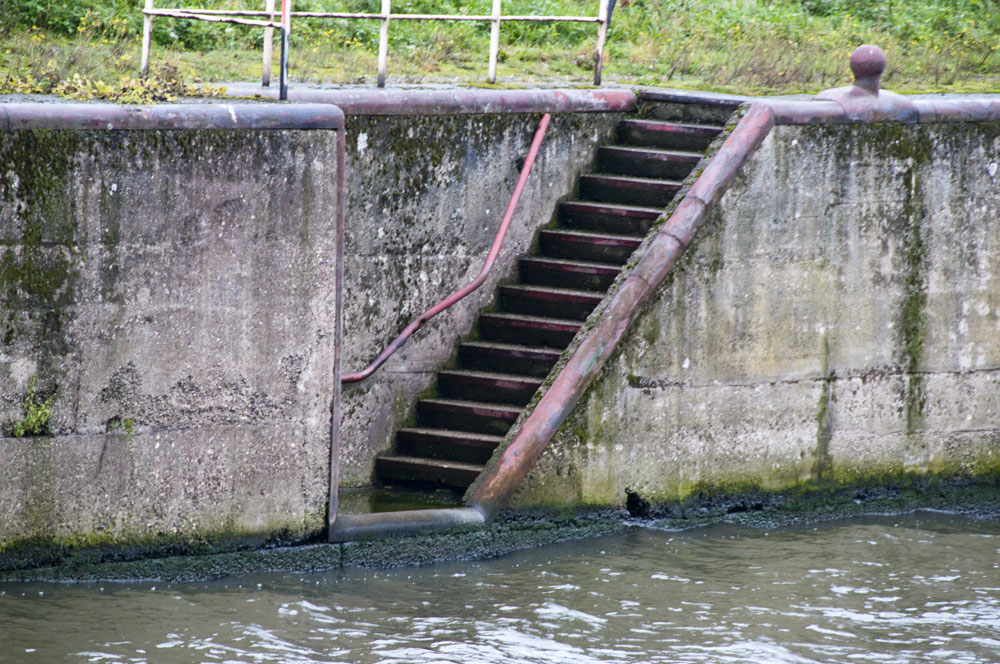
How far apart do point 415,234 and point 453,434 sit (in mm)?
1399

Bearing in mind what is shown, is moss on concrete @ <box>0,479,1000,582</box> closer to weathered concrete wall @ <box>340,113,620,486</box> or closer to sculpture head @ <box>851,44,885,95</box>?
weathered concrete wall @ <box>340,113,620,486</box>

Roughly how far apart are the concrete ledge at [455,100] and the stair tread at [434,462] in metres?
2.35

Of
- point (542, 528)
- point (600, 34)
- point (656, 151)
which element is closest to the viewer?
point (542, 528)

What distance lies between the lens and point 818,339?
1097 centimetres

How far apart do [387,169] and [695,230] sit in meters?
2.16

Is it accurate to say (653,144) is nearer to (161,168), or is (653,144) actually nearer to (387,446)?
(387,446)

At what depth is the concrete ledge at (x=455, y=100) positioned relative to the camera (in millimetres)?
9852

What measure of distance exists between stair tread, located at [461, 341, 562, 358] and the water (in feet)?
4.38

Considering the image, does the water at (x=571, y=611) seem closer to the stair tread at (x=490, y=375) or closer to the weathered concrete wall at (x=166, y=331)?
the weathered concrete wall at (x=166, y=331)

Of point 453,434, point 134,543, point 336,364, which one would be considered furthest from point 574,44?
point 134,543

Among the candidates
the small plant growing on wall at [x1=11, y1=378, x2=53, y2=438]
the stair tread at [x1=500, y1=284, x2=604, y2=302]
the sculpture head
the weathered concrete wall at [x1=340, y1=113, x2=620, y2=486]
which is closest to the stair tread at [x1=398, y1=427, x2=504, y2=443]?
the weathered concrete wall at [x1=340, y1=113, x2=620, y2=486]

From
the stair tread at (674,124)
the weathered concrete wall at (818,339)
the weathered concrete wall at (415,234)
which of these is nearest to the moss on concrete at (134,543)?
the weathered concrete wall at (415,234)

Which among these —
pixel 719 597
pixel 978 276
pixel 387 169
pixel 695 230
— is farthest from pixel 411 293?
pixel 978 276

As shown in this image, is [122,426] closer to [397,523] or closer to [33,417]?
[33,417]
